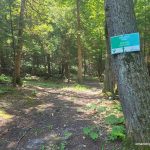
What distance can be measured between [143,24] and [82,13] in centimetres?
564

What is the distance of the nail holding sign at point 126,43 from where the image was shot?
179 inches

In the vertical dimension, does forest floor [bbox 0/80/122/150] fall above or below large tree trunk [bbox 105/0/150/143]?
below

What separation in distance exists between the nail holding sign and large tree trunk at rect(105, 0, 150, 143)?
0.31 ft

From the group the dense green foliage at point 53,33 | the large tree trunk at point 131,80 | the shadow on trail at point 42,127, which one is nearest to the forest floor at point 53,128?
the shadow on trail at point 42,127

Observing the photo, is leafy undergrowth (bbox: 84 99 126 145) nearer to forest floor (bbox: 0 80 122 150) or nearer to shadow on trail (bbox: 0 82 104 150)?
forest floor (bbox: 0 80 122 150)

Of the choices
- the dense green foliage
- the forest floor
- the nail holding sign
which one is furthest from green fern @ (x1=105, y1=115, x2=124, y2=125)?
the dense green foliage

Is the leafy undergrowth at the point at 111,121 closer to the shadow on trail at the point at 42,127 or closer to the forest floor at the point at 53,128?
the forest floor at the point at 53,128

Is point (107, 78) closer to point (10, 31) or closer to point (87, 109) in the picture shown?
point (87, 109)

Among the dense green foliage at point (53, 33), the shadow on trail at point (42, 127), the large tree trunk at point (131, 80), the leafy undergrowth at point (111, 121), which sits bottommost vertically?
the shadow on trail at point (42, 127)

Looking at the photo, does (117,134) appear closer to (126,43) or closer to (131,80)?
(131,80)

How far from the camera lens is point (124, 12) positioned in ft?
15.4

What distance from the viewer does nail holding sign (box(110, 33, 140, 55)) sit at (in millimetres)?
4543

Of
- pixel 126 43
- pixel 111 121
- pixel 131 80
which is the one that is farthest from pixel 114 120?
pixel 126 43

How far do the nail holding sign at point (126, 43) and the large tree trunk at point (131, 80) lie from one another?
3.7 inches
